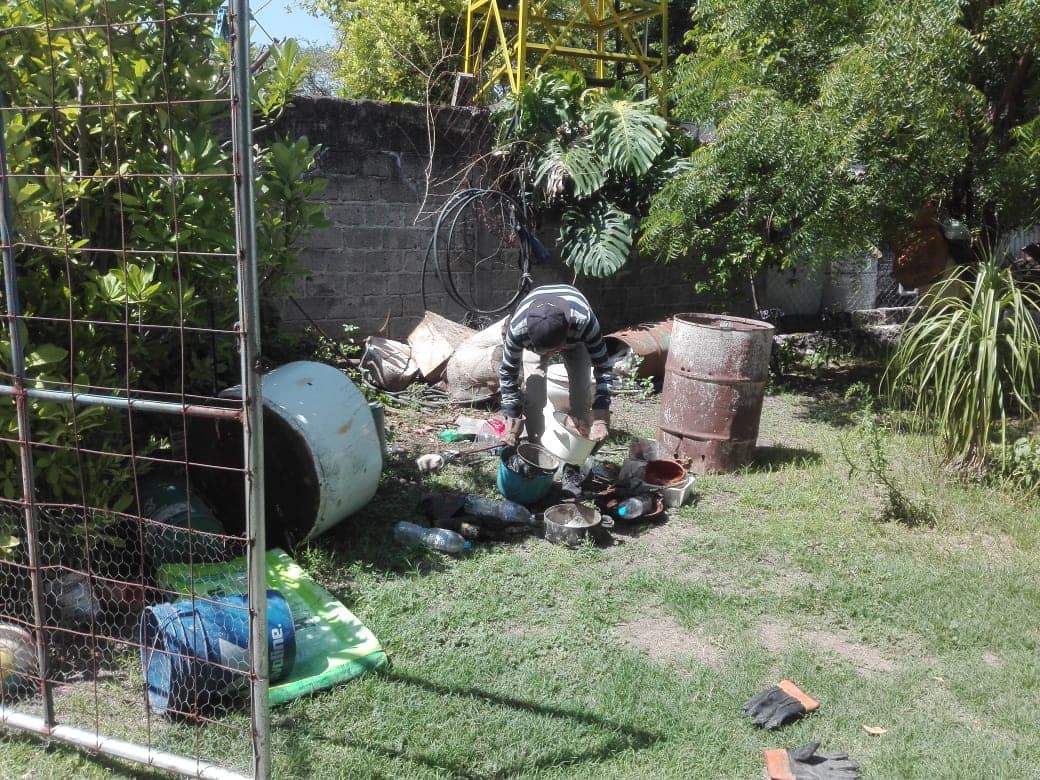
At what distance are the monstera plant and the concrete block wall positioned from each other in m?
0.43

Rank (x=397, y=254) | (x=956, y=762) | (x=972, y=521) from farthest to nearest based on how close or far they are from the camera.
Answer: (x=397, y=254), (x=972, y=521), (x=956, y=762)

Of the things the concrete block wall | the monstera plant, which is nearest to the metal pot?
the concrete block wall

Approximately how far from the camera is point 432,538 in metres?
4.41

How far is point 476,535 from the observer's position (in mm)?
4586

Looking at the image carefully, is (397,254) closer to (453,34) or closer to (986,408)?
(453,34)

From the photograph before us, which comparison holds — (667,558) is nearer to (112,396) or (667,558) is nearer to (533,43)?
(112,396)

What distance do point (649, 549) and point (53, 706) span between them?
2834mm

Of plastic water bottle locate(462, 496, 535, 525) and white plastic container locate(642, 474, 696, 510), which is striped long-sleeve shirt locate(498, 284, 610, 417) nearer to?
white plastic container locate(642, 474, 696, 510)

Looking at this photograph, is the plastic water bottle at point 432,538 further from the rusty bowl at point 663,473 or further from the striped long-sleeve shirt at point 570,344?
the rusty bowl at point 663,473

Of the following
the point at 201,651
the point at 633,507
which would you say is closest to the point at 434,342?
the point at 633,507

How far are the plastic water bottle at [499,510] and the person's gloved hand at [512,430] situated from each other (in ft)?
1.38

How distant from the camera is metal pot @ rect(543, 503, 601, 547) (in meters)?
4.56

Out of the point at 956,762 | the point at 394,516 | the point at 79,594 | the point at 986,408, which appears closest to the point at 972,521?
the point at 986,408

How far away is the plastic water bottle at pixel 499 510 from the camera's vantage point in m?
4.66
